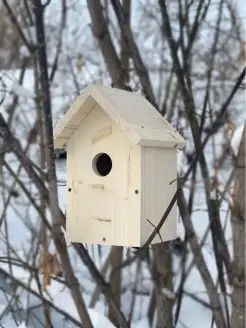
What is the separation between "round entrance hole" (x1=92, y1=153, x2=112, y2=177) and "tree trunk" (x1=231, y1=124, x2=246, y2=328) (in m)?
0.35

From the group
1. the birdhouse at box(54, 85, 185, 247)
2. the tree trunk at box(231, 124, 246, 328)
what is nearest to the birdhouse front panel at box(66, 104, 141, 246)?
the birdhouse at box(54, 85, 185, 247)

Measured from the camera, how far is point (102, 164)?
104 centimetres

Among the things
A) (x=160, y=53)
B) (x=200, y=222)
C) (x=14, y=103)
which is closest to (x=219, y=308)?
(x=14, y=103)

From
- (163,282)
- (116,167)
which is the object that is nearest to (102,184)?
(116,167)

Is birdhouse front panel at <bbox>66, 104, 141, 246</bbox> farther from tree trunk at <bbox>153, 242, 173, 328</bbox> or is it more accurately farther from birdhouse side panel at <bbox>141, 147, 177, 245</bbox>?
tree trunk at <bbox>153, 242, 173, 328</bbox>

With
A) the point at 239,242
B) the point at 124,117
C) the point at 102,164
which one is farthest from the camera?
the point at 239,242

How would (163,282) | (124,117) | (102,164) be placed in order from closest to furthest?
(124,117) < (102,164) < (163,282)

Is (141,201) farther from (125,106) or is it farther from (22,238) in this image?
(22,238)

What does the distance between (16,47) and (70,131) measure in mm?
1378

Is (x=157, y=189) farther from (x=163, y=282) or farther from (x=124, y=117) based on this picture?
(x=163, y=282)

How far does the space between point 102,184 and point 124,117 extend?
131mm

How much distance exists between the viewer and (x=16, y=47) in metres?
2.29

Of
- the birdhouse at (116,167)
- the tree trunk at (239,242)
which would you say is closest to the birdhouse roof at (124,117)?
the birdhouse at (116,167)

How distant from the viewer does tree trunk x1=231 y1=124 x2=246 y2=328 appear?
127 centimetres
